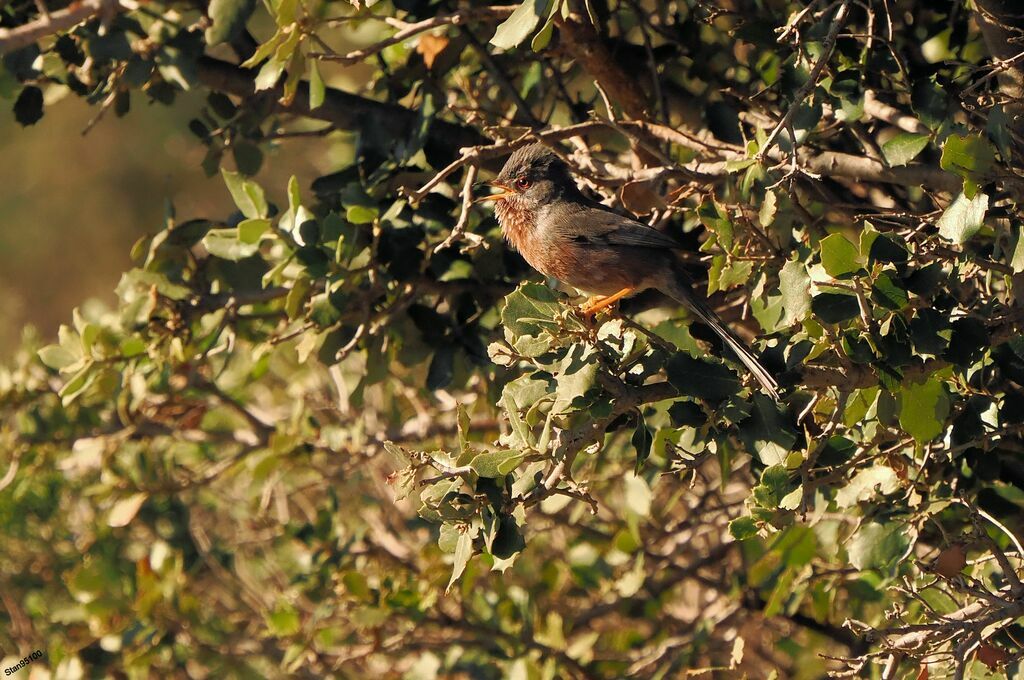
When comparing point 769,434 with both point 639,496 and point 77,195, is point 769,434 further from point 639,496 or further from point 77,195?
point 77,195

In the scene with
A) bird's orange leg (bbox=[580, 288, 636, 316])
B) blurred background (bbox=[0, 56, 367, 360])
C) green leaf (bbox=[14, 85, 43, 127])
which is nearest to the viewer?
bird's orange leg (bbox=[580, 288, 636, 316])

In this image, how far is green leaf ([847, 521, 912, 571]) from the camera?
105 inches

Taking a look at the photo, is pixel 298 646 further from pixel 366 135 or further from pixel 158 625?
pixel 366 135

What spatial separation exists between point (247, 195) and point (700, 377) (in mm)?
1486

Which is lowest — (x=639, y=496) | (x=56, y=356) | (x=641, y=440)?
(x=639, y=496)

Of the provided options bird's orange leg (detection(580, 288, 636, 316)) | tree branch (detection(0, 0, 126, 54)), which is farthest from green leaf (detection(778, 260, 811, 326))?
tree branch (detection(0, 0, 126, 54))

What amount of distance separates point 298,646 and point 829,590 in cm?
180

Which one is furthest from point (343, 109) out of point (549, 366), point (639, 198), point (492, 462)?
point (492, 462)

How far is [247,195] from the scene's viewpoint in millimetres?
3150

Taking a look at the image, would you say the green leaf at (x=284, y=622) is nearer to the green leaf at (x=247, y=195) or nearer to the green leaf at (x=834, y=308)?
the green leaf at (x=247, y=195)

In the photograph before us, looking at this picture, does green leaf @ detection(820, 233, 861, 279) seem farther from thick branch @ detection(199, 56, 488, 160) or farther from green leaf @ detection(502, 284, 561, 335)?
thick branch @ detection(199, 56, 488, 160)

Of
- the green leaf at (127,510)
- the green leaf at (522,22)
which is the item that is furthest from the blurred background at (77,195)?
the green leaf at (522,22)

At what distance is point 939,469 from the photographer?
2.82 meters

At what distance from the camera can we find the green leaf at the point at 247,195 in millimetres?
3118
